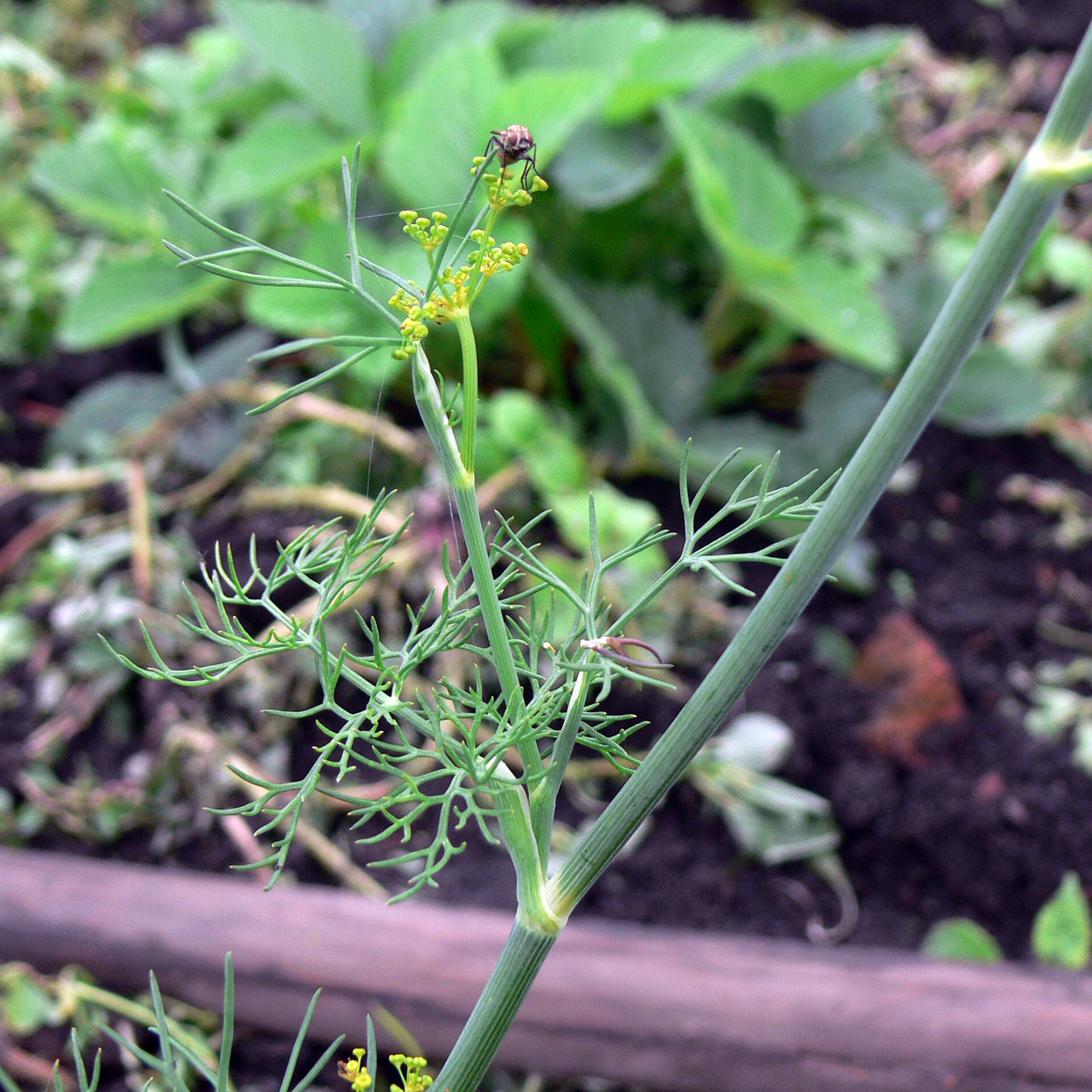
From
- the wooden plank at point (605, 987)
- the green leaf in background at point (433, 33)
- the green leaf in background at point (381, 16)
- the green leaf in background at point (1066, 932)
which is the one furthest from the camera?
the green leaf in background at point (381, 16)

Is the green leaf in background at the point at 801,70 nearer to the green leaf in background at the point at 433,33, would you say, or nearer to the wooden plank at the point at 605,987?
the green leaf in background at the point at 433,33

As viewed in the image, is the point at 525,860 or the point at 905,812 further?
the point at 905,812

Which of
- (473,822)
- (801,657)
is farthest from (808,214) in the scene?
(473,822)

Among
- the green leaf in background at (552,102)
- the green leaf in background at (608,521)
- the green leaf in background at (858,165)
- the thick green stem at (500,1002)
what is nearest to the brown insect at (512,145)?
the thick green stem at (500,1002)

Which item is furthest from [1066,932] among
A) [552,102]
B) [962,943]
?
[552,102]

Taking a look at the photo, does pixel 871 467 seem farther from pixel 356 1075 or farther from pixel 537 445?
pixel 537 445

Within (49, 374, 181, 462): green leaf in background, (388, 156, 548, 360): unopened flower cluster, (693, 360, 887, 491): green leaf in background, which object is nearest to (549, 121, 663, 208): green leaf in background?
(693, 360, 887, 491): green leaf in background
